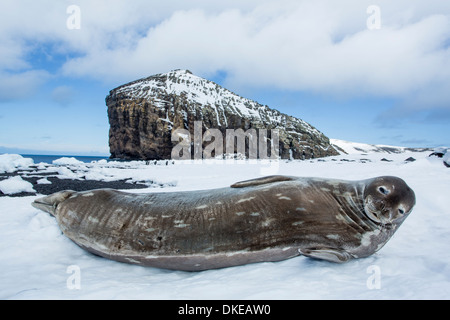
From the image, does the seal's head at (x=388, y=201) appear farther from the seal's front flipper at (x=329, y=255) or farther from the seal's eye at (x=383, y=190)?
the seal's front flipper at (x=329, y=255)

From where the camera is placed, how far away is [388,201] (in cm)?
237

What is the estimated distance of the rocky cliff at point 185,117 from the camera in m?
39.4

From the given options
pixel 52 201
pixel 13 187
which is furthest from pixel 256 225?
pixel 13 187

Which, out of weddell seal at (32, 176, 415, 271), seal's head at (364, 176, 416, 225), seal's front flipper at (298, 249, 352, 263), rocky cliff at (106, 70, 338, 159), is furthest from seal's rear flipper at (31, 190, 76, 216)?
rocky cliff at (106, 70, 338, 159)

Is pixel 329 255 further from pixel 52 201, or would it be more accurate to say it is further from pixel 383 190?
pixel 52 201

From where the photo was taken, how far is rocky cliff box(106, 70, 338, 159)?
39.4 m

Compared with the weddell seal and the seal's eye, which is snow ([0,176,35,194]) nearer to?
the weddell seal

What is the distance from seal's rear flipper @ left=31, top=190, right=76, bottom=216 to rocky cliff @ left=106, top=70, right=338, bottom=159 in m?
34.7

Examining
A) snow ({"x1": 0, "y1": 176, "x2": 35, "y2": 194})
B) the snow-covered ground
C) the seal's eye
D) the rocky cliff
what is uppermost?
the rocky cliff

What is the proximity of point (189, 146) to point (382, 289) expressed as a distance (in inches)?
1572

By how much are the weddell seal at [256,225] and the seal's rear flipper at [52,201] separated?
64 centimetres

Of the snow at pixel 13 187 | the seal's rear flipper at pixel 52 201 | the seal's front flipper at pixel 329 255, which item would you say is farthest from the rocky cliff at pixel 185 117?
the seal's front flipper at pixel 329 255
